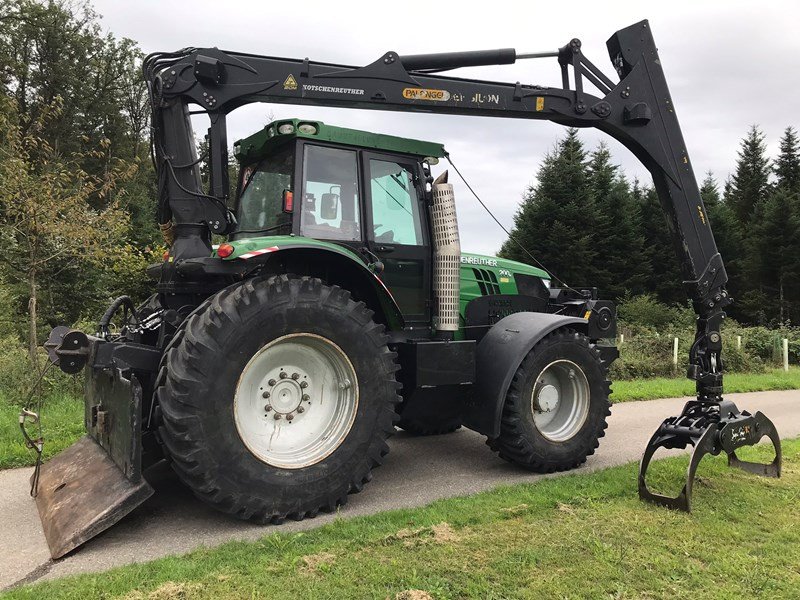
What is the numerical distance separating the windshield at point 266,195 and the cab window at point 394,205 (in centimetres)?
74

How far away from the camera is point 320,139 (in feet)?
15.9

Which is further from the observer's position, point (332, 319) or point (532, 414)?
point (532, 414)

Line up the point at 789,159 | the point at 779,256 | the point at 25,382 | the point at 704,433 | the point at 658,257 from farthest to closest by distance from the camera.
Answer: the point at 789,159 → the point at 779,256 → the point at 658,257 → the point at 25,382 → the point at 704,433

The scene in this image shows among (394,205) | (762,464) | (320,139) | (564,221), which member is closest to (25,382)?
(320,139)

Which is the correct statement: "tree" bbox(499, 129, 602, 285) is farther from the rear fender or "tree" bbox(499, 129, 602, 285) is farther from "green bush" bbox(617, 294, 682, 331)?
the rear fender

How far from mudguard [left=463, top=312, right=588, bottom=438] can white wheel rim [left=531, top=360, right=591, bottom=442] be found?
15.4 inches

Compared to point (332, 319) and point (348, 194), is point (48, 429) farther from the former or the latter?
point (348, 194)

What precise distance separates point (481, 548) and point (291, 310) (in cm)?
196

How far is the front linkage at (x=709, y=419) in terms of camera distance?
15.1 feet

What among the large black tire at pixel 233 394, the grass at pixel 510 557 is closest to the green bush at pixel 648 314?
the grass at pixel 510 557

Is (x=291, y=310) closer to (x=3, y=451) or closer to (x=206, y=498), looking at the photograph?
(x=206, y=498)

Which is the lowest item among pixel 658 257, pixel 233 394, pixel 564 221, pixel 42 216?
pixel 233 394

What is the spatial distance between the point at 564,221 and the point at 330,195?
66.3 feet

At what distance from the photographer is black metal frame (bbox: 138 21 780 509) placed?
4398mm
